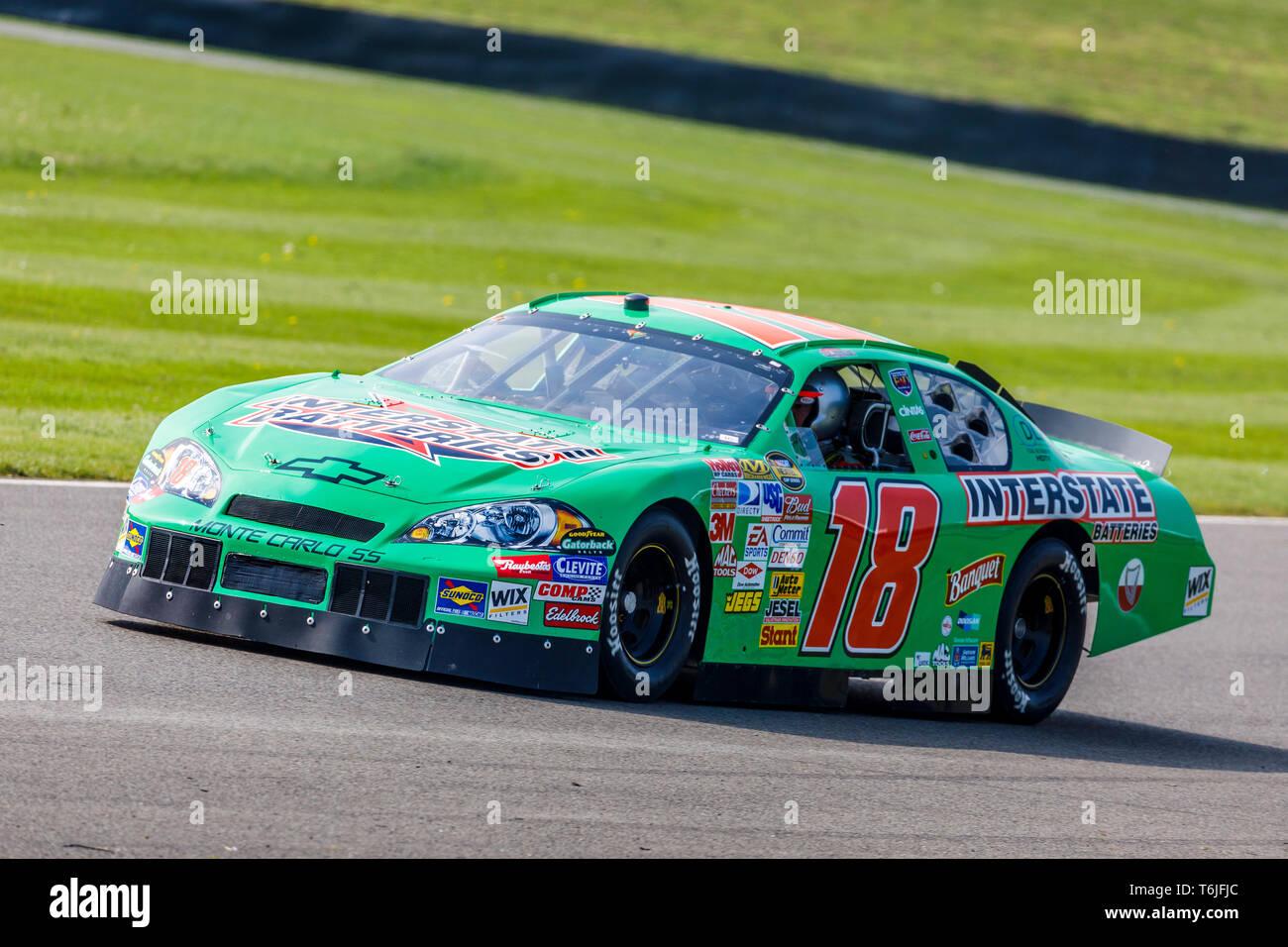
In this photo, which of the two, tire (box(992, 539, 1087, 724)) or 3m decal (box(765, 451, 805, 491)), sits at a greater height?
3m decal (box(765, 451, 805, 491))

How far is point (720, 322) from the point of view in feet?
28.2

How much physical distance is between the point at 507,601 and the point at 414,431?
2.91ft

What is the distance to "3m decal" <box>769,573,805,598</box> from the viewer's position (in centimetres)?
765

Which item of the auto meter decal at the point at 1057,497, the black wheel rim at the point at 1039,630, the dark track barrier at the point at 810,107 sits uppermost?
the dark track barrier at the point at 810,107

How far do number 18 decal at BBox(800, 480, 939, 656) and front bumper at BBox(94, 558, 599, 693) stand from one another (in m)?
1.37

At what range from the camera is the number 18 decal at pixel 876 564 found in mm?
7910

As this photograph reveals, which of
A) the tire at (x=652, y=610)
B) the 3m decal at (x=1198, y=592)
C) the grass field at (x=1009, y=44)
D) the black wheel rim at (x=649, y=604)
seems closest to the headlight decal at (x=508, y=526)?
the tire at (x=652, y=610)

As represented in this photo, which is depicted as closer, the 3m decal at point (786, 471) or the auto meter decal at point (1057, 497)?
the 3m decal at point (786, 471)

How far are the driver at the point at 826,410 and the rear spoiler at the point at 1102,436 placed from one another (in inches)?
72.3

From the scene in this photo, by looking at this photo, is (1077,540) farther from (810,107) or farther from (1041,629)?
(810,107)

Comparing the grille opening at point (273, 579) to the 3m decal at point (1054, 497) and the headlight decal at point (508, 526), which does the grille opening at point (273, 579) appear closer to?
the headlight decal at point (508, 526)

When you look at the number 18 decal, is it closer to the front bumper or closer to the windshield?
the windshield

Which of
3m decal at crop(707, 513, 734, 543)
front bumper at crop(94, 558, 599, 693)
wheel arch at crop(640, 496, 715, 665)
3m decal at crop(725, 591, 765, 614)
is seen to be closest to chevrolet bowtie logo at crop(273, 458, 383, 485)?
front bumper at crop(94, 558, 599, 693)

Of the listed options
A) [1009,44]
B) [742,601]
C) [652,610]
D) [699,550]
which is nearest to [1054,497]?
[742,601]
